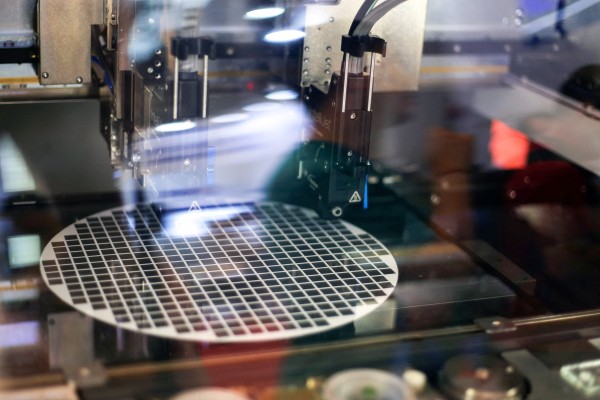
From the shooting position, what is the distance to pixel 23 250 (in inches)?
78.9

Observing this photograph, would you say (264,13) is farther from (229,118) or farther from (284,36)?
(229,118)

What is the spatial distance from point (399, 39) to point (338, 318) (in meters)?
0.99

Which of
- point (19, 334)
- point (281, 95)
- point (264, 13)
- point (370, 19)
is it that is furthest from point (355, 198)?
point (19, 334)

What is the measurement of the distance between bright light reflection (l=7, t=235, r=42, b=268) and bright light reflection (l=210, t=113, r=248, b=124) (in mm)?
586

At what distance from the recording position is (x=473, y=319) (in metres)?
1.83

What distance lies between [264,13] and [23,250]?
909 millimetres

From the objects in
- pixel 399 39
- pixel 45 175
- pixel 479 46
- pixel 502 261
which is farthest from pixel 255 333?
pixel 479 46

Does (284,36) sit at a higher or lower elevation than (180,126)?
higher

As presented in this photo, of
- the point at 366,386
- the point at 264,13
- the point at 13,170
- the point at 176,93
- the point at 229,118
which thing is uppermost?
the point at 264,13

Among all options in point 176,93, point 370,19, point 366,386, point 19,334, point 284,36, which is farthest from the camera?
point 284,36

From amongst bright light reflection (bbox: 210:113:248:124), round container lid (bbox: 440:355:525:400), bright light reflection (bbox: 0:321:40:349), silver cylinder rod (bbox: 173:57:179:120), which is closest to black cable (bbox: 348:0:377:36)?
silver cylinder rod (bbox: 173:57:179:120)

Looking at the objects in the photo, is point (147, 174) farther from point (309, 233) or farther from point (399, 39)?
point (399, 39)

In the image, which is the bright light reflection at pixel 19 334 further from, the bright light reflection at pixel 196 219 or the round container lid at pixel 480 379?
the round container lid at pixel 480 379

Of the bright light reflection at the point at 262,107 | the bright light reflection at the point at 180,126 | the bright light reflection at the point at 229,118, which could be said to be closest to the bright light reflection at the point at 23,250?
the bright light reflection at the point at 180,126
